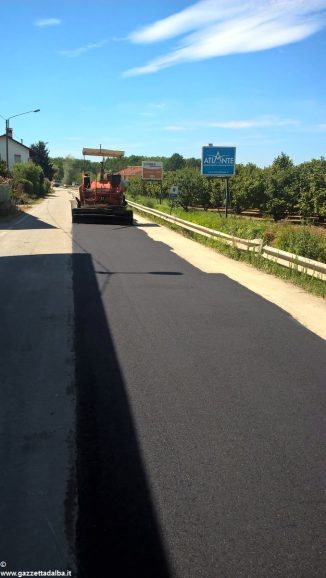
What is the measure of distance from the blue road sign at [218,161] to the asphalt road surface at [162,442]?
1699 centimetres

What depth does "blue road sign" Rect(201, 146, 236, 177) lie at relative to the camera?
2305cm

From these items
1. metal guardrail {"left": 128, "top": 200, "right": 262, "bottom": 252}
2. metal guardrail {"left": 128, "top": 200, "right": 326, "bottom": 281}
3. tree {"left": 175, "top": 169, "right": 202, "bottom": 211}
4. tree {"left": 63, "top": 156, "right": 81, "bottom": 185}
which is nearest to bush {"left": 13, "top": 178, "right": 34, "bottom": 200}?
tree {"left": 175, "top": 169, "right": 202, "bottom": 211}

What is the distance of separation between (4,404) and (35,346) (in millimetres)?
1478

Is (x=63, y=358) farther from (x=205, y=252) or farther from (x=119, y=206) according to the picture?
(x=119, y=206)

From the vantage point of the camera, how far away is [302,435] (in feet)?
12.1

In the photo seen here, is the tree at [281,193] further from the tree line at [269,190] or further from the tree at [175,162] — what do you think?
the tree at [175,162]

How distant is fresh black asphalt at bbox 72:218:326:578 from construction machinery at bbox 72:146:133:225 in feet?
51.4

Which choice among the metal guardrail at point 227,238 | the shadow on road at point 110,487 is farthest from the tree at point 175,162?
the shadow on road at point 110,487

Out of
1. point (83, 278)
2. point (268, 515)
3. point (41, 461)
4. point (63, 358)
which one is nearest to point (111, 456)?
point (41, 461)

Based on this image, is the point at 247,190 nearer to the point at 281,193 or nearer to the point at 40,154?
the point at 281,193

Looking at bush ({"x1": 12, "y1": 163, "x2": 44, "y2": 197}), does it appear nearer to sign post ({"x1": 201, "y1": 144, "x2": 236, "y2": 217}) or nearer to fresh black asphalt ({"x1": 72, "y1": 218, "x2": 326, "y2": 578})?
sign post ({"x1": 201, "y1": 144, "x2": 236, "y2": 217})

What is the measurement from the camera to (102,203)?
77.5ft

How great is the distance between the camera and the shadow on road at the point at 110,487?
95.9 inches

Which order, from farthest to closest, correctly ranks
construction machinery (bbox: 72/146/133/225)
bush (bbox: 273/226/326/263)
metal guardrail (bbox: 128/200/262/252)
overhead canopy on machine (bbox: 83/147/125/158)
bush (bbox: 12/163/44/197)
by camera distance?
bush (bbox: 12/163/44/197) → overhead canopy on machine (bbox: 83/147/125/158) → construction machinery (bbox: 72/146/133/225) → metal guardrail (bbox: 128/200/262/252) → bush (bbox: 273/226/326/263)
